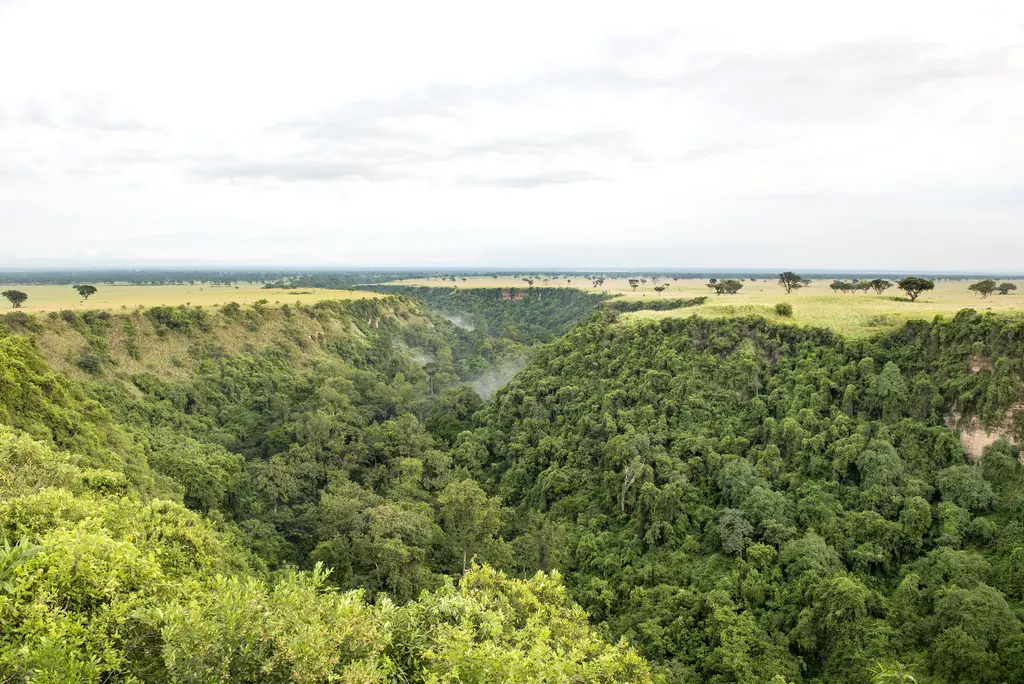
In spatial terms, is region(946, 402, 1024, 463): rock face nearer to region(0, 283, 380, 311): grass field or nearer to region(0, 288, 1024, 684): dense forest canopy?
region(0, 288, 1024, 684): dense forest canopy

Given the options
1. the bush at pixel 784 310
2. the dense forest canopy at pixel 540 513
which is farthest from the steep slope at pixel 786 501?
the bush at pixel 784 310

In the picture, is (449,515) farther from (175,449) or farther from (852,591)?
(175,449)

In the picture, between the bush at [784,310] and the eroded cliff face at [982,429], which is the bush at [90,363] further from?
the eroded cliff face at [982,429]

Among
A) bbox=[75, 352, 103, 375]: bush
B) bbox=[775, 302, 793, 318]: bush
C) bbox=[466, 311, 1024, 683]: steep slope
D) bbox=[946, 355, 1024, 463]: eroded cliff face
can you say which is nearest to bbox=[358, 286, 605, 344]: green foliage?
bbox=[775, 302, 793, 318]: bush

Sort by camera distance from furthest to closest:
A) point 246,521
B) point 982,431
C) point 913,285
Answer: point 913,285
point 246,521
point 982,431

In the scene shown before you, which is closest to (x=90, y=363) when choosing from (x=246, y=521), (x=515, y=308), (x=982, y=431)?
(x=246, y=521)

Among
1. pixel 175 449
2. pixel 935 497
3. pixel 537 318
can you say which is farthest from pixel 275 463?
pixel 537 318

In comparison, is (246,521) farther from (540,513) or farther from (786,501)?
(786,501)
